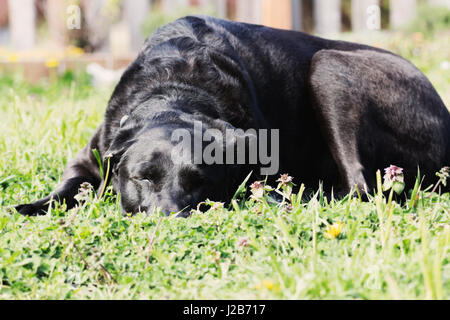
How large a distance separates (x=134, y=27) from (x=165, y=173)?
8.45 meters

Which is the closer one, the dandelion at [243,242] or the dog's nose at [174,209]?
the dandelion at [243,242]

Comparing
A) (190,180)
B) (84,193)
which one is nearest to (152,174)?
(190,180)

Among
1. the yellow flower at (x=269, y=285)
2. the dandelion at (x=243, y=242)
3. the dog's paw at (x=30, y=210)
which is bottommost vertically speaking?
the dog's paw at (x=30, y=210)

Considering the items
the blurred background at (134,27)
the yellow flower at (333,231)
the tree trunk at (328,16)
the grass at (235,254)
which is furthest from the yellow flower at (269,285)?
the tree trunk at (328,16)

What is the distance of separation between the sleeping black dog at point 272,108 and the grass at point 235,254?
502mm

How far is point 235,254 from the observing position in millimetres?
2348

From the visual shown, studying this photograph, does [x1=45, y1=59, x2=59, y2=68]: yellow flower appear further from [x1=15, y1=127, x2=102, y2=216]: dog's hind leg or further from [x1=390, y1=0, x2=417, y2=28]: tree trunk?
[x1=390, y1=0, x2=417, y2=28]: tree trunk

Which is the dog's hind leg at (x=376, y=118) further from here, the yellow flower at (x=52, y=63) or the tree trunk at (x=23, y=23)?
the tree trunk at (x=23, y=23)

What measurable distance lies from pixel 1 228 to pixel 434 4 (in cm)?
1002

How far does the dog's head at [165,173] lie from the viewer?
9.45 ft

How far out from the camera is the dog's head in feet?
9.45

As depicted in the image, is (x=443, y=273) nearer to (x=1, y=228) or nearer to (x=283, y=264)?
(x=283, y=264)

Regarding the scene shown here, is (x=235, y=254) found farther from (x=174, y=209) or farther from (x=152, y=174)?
(x=152, y=174)
